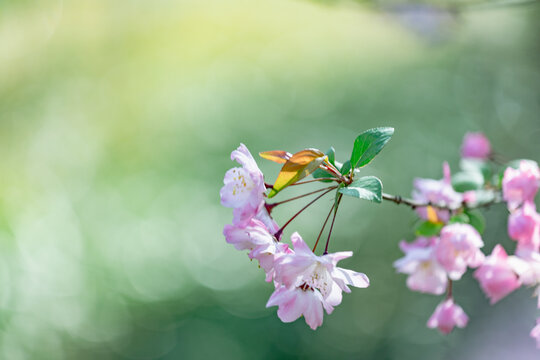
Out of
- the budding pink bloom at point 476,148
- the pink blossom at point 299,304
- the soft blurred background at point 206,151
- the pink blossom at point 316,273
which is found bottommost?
the pink blossom at point 299,304

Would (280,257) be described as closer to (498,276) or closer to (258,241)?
(258,241)

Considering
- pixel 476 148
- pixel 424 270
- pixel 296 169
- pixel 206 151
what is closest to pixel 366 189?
pixel 296 169

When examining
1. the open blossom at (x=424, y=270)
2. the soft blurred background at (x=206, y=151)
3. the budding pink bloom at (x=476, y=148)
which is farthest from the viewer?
the soft blurred background at (x=206, y=151)

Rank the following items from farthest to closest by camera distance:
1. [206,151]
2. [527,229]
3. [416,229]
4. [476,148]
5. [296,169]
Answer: [206,151] → [476,148] → [416,229] → [527,229] → [296,169]

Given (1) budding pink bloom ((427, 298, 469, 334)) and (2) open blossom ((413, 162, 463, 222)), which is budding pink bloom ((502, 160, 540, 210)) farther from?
(1) budding pink bloom ((427, 298, 469, 334))

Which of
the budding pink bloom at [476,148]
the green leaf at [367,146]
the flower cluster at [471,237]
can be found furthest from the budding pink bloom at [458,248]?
the budding pink bloom at [476,148]

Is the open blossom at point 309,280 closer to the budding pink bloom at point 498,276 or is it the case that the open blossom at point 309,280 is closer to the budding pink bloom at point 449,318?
the budding pink bloom at point 498,276
